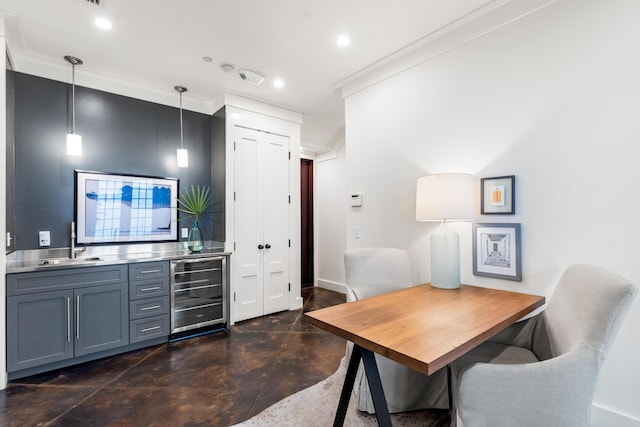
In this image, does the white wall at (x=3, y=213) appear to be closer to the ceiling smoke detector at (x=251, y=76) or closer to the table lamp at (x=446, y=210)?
the ceiling smoke detector at (x=251, y=76)

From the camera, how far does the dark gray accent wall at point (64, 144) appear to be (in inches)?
107

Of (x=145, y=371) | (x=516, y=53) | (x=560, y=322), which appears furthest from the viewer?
(x=145, y=371)

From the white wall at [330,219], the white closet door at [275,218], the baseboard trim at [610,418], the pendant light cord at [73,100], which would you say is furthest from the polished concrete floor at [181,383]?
the pendant light cord at [73,100]

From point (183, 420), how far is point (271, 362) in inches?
34.3

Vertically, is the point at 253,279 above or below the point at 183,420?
above

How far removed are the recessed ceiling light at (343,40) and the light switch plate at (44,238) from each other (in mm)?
3268

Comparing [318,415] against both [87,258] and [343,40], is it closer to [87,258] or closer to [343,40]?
[87,258]

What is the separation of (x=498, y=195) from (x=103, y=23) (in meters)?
3.30

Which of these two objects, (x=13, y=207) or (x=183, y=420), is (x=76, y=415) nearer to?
(x=183, y=420)

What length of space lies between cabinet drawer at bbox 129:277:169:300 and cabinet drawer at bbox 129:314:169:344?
229 mm

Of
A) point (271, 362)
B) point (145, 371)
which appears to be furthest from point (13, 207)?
point (271, 362)

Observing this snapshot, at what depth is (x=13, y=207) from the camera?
263 centimetres

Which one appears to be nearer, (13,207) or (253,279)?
(13,207)

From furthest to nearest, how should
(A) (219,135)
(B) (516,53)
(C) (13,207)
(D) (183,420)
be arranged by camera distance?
(A) (219,135), (C) (13,207), (B) (516,53), (D) (183,420)
